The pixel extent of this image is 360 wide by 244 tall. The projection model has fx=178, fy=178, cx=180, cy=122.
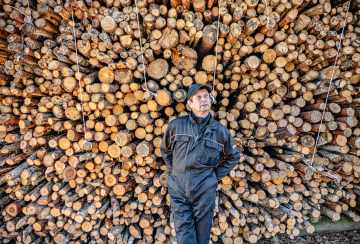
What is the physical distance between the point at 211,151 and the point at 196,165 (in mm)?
310

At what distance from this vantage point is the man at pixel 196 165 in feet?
8.23

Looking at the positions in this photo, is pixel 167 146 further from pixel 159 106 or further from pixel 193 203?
pixel 193 203

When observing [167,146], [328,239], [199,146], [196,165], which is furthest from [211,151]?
[328,239]

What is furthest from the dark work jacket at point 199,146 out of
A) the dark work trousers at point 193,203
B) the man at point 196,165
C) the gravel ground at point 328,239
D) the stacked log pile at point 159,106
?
Result: the gravel ground at point 328,239

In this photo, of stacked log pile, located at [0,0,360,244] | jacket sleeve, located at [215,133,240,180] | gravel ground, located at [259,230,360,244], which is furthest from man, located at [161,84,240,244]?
gravel ground, located at [259,230,360,244]

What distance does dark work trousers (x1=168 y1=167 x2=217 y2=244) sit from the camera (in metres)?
2.49

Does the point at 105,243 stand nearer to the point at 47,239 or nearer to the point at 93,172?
the point at 47,239

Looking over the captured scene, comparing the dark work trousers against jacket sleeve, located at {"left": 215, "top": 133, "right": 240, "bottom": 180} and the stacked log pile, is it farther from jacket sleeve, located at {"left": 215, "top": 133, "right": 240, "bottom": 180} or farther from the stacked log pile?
the stacked log pile

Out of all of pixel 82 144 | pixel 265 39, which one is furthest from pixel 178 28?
pixel 82 144

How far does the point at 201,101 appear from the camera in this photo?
2.60 meters

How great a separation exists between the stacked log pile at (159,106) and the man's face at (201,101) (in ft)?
1.66

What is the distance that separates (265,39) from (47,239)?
5603mm

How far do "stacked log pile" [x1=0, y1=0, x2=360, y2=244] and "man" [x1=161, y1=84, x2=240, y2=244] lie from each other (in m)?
0.57

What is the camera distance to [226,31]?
294 centimetres
